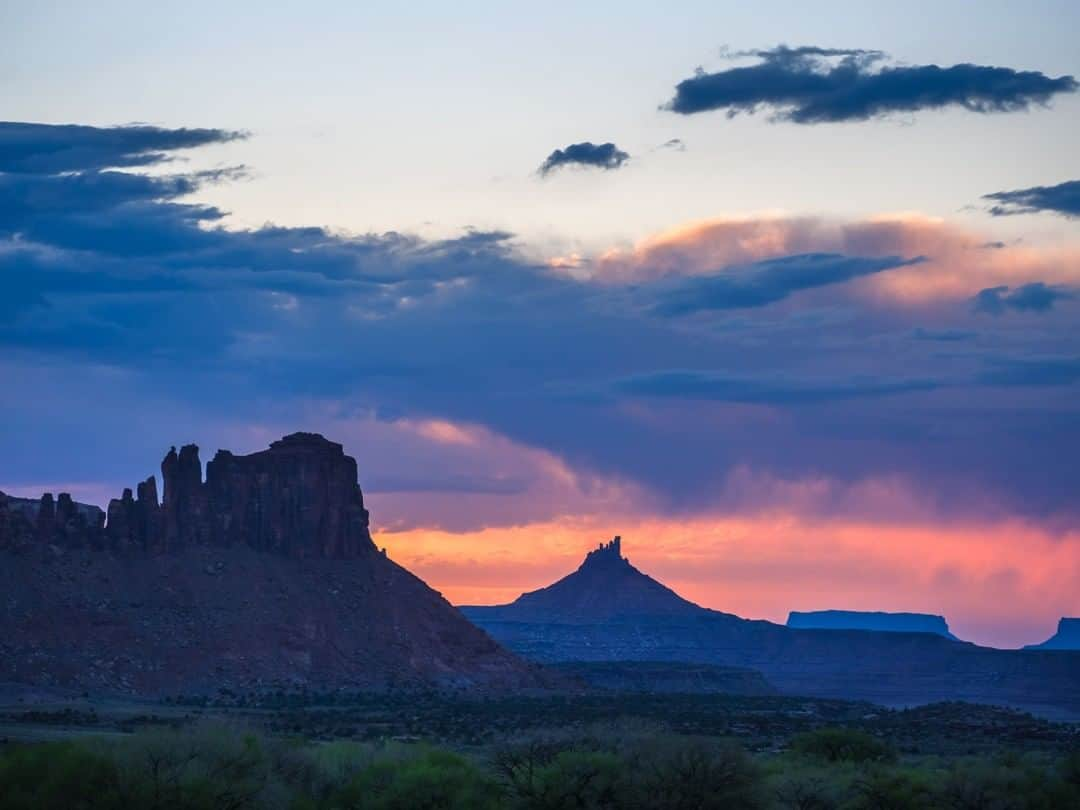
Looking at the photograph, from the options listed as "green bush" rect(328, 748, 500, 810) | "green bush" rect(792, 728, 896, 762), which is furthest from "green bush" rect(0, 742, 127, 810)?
"green bush" rect(792, 728, 896, 762)

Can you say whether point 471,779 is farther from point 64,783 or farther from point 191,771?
point 64,783

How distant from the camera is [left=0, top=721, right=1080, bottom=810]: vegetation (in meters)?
76.8

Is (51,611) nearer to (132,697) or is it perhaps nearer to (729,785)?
(132,697)

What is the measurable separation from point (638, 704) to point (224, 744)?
10195 centimetres

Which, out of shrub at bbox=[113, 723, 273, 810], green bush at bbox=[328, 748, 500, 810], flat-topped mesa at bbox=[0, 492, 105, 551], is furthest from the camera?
flat-topped mesa at bbox=[0, 492, 105, 551]

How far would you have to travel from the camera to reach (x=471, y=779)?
82875 mm

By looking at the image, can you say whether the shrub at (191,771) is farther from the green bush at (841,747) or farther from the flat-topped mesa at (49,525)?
the flat-topped mesa at (49,525)

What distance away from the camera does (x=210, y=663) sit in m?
184

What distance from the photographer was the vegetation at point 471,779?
7681 cm

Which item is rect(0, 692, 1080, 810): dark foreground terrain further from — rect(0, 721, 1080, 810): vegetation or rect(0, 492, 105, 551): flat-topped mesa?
rect(0, 492, 105, 551): flat-topped mesa

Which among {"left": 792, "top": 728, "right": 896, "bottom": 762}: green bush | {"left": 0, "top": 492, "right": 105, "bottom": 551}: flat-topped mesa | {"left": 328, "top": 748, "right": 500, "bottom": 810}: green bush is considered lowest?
{"left": 328, "top": 748, "right": 500, "bottom": 810}: green bush

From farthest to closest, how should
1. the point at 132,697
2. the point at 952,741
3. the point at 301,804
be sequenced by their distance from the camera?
the point at 132,697
the point at 952,741
the point at 301,804

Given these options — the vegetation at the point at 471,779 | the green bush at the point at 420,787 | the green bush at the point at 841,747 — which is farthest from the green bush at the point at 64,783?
the green bush at the point at 841,747

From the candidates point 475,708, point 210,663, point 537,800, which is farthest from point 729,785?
point 210,663
